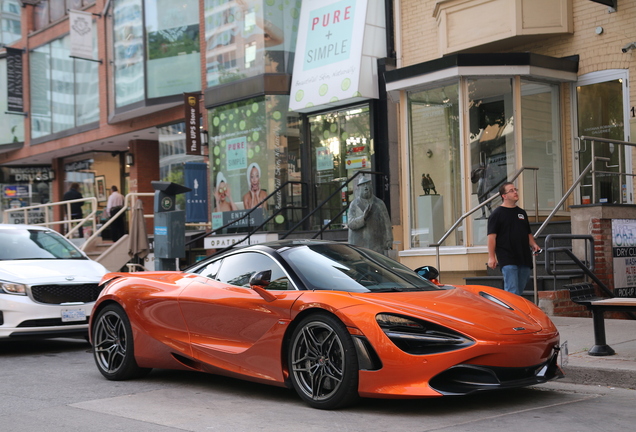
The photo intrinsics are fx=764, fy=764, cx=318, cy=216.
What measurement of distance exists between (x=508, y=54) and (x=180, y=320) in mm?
9114

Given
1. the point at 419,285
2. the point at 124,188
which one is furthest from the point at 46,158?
the point at 419,285

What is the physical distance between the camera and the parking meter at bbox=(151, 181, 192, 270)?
1391cm

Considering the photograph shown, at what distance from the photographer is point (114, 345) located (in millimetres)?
7523

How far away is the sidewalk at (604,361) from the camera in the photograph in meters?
6.63

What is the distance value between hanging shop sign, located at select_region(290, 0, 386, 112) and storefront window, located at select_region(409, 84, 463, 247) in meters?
2.13

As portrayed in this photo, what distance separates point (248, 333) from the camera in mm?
6223

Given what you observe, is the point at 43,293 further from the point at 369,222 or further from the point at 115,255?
the point at 115,255

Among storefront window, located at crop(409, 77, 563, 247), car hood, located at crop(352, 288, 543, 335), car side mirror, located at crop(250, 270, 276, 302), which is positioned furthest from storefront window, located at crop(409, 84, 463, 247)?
car side mirror, located at crop(250, 270, 276, 302)

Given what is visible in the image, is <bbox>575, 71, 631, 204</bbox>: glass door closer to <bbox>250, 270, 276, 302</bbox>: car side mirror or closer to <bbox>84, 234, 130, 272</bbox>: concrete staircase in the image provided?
<bbox>250, 270, 276, 302</bbox>: car side mirror

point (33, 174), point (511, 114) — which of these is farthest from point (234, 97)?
point (33, 174)

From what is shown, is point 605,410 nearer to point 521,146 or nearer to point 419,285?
point 419,285

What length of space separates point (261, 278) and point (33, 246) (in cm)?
594

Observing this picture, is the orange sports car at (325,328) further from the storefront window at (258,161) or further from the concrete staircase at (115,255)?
the concrete staircase at (115,255)

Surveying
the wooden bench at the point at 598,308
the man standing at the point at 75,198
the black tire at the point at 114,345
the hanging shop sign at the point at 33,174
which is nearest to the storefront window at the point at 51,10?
the hanging shop sign at the point at 33,174
